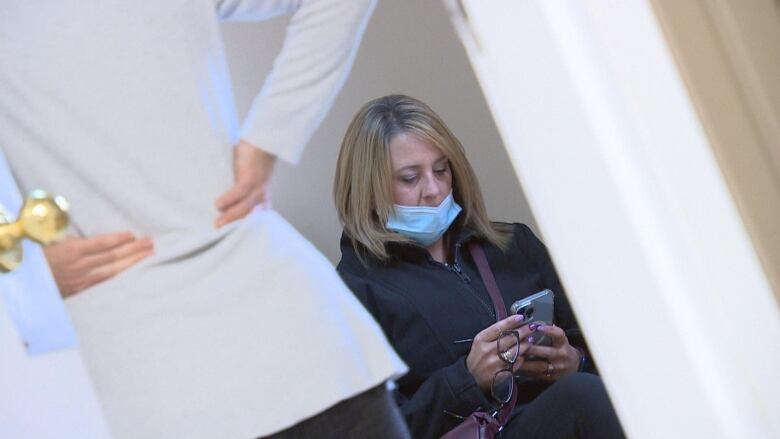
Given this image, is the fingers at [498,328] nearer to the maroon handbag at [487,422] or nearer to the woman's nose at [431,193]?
the maroon handbag at [487,422]

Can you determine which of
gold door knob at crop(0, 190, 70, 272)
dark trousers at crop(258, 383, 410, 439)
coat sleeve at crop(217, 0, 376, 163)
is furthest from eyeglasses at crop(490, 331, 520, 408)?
gold door knob at crop(0, 190, 70, 272)

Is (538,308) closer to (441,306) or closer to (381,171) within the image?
(441,306)

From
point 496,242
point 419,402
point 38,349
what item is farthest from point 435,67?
point 38,349

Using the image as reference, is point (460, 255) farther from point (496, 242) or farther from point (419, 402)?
point (419, 402)

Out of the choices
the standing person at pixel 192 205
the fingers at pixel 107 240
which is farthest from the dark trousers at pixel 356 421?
the fingers at pixel 107 240

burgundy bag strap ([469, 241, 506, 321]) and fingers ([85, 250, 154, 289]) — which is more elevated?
fingers ([85, 250, 154, 289])

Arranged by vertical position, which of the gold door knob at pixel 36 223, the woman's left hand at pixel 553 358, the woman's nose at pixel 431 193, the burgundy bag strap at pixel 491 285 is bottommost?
the woman's left hand at pixel 553 358

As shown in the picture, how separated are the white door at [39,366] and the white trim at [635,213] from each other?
0.42m

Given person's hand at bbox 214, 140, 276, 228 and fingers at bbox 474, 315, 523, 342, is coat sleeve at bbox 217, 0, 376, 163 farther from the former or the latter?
fingers at bbox 474, 315, 523, 342

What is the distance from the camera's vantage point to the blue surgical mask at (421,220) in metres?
0.94

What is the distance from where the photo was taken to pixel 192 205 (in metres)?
0.89

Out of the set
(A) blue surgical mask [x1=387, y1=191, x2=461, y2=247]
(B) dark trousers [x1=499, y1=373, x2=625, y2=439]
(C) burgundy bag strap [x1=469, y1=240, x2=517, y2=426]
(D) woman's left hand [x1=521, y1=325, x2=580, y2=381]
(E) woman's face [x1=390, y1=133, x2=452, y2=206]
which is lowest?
(B) dark trousers [x1=499, y1=373, x2=625, y2=439]

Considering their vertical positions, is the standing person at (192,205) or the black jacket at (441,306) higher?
the standing person at (192,205)

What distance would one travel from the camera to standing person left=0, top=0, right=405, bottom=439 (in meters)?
0.88
